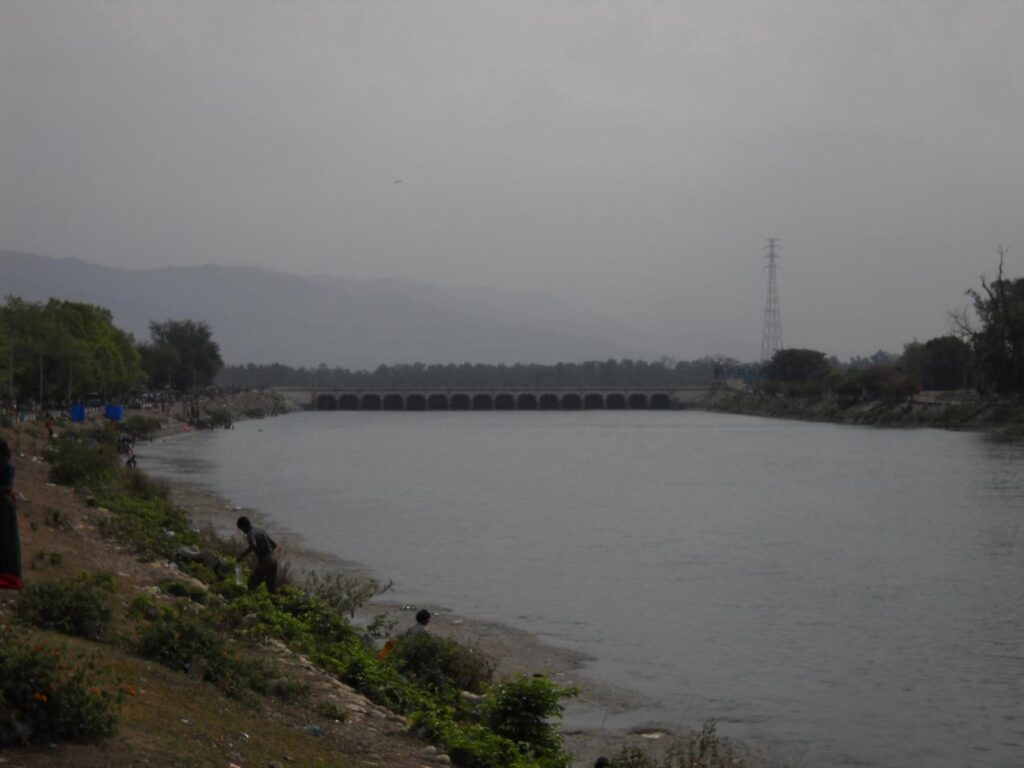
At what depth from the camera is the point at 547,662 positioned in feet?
64.2

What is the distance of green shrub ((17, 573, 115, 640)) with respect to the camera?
12.0 m

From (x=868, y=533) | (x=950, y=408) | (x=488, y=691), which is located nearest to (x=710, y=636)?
(x=488, y=691)

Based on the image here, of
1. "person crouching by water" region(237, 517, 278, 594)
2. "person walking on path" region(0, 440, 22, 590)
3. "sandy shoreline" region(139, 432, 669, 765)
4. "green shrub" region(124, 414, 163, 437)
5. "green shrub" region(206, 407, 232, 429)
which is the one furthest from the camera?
"green shrub" region(206, 407, 232, 429)

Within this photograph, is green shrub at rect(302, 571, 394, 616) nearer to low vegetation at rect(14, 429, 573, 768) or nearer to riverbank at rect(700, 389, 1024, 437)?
low vegetation at rect(14, 429, 573, 768)

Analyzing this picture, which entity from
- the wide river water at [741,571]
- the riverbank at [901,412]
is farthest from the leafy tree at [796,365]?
the wide river water at [741,571]

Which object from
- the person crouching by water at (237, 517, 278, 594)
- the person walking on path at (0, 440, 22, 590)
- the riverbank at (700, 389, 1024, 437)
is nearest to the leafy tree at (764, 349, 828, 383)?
the riverbank at (700, 389, 1024, 437)

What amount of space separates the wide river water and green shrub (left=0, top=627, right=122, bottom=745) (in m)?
8.62

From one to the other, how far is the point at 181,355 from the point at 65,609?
149 m

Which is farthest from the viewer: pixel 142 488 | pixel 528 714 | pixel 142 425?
pixel 142 425

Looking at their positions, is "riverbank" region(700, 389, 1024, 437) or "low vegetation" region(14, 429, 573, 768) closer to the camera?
"low vegetation" region(14, 429, 573, 768)

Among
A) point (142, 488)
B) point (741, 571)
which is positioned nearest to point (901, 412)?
point (741, 571)

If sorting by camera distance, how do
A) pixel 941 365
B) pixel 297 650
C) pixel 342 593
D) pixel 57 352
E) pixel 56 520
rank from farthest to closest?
pixel 941 365, pixel 57 352, pixel 342 593, pixel 56 520, pixel 297 650

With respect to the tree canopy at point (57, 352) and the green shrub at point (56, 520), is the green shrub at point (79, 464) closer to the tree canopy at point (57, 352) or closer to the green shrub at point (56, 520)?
the green shrub at point (56, 520)

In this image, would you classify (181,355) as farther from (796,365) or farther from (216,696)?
(216,696)
